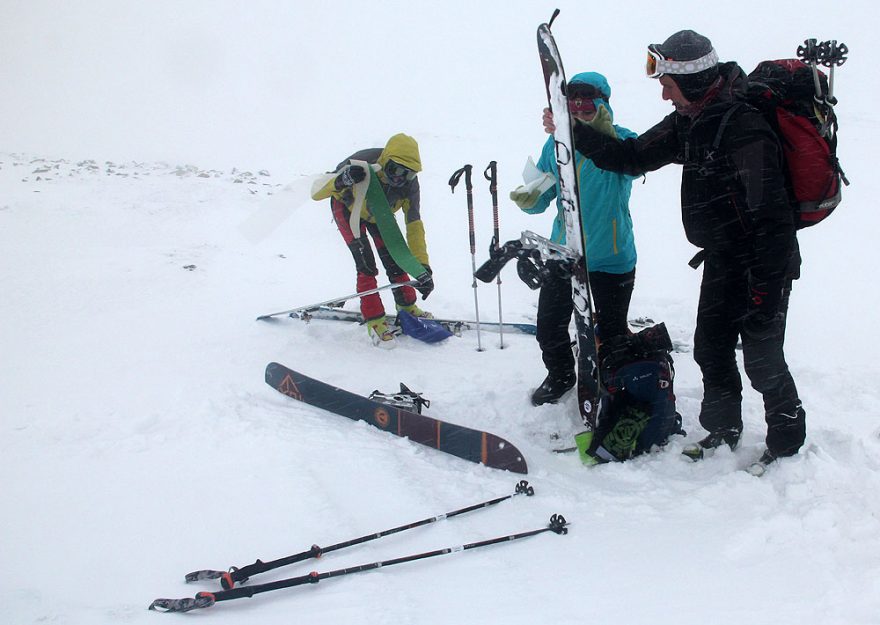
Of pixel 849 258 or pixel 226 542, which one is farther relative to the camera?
pixel 849 258

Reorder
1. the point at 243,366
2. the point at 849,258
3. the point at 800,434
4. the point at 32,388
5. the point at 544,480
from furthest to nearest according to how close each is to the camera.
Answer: the point at 849,258 → the point at 243,366 → the point at 32,388 → the point at 544,480 → the point at 800,434

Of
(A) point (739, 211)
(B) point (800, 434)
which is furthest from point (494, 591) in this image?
(A) point (739, 211)

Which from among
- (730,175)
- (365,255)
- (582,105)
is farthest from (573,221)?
(365,255)

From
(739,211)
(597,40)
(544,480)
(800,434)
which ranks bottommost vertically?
(544,480)

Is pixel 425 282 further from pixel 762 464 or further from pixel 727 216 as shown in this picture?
pixel 762 464

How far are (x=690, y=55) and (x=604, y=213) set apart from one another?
3.59 ft

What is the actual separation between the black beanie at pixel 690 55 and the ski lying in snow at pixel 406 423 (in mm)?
1980

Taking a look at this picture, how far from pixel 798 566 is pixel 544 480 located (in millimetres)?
1231

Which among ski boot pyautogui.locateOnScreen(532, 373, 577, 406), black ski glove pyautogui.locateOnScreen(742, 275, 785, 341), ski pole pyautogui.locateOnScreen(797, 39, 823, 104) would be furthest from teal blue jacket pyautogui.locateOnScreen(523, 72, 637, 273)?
ski pole pyautogui.locateOnScreen(797, 39, 823, 104)

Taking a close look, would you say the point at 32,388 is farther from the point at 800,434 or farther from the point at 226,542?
the point at 800,434

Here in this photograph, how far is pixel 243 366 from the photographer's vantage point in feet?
16.3

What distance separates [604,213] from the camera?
11.6 ft

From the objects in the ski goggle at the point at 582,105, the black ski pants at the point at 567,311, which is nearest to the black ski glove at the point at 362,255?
the black ski pants at the point at 567,311

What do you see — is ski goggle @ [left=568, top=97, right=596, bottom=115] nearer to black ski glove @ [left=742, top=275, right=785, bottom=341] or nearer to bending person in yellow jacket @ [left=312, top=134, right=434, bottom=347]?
black ski glove @ [left=742, top=275, right=785, bottom=341]
